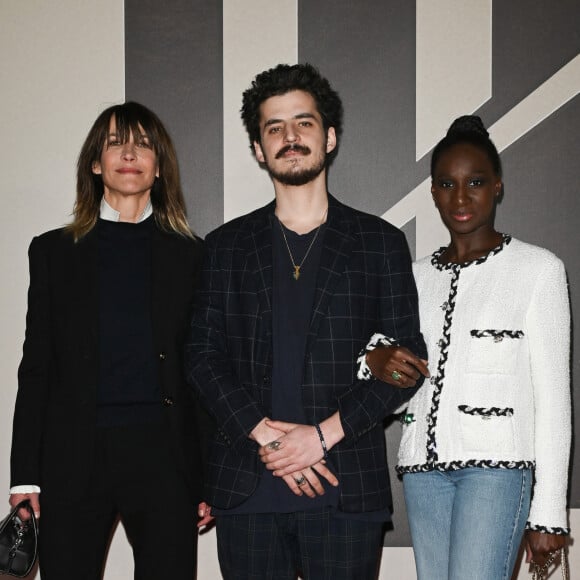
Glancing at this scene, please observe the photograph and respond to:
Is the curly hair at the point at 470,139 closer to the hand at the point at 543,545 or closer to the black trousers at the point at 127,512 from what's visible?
the hand at the point at 543,545

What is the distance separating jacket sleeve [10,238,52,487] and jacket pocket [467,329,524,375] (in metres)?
1.24

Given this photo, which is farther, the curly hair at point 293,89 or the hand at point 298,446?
the curly hair at point 293,89

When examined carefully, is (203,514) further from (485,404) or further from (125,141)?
(125,141)

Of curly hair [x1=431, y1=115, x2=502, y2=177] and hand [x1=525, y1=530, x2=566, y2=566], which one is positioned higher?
curly hair [x1=431, y1=115, x2=502, y2=177]

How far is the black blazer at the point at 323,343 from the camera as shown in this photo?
6.72 feet

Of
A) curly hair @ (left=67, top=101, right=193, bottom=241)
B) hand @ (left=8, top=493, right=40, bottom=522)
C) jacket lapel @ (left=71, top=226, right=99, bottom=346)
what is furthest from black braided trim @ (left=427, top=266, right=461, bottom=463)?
hand @ (left=8, top=493, right=40, bottom=522)

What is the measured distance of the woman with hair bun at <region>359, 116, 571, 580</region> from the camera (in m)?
2.00

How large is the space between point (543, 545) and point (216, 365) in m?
0.99

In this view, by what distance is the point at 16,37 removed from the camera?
307cm

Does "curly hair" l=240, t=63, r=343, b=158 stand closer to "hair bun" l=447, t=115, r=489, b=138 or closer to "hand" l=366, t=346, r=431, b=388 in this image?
"hair bun" l=447, t=115, r=489, b=138

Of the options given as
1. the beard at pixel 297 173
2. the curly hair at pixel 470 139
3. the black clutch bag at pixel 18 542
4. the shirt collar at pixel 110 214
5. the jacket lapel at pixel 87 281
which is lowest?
the black clutch bag at pixel 18 542

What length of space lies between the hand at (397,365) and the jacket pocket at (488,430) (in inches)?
7.6

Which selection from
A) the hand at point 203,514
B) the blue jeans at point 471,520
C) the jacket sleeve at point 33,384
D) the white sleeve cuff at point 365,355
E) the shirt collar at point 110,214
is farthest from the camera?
the shirt collar at point 110,214

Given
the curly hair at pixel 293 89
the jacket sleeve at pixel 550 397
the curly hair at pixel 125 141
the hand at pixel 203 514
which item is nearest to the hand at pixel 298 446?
the hand at pixel 203 514
